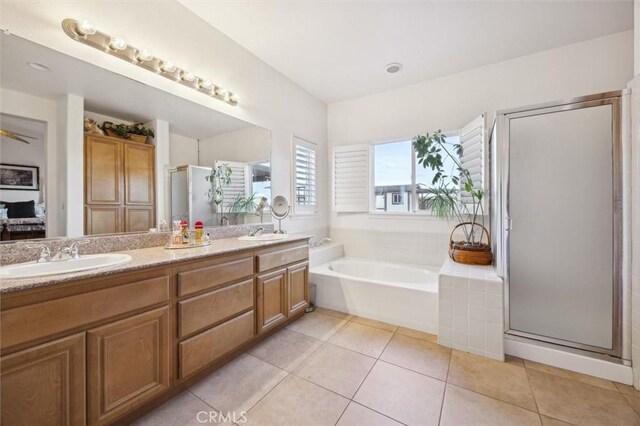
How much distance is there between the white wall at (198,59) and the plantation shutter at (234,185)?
0.43 m

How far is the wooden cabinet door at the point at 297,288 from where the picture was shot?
229 centimetres

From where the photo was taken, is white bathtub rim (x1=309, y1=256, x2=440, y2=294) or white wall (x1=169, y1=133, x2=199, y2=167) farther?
white bathtub rim (x1=309, y1=256, x2=440, y2=294)

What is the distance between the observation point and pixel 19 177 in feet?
4.26

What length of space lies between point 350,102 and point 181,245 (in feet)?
9.77

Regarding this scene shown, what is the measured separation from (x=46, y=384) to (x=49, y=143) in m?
1.22

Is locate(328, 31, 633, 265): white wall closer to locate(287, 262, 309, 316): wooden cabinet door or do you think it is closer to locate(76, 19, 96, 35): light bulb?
locate(287, 262, 309, 316): wooden cabinet door

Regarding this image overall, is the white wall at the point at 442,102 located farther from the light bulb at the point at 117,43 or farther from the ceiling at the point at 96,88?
the light bulb at the point at 117,43

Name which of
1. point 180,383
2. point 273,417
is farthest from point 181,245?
point 273,417

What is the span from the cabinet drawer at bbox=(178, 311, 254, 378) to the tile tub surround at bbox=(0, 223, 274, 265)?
0.76m

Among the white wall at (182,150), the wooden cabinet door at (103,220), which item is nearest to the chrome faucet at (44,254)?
the wooden cabinet door at (103,220)

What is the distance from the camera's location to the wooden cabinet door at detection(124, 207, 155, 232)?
1.69 meters

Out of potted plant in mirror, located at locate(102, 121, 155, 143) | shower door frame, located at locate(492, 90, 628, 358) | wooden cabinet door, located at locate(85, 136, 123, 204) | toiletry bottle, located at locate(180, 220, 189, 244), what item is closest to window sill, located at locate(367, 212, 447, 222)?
shower door frame, located at locate(492, 90, 628, 358)

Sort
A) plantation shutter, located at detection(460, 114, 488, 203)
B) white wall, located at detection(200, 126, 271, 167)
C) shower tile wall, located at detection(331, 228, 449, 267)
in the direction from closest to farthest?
white wall, located at detection(200, 126, 271, 167)
plantation shutter, located at detection(460, 114, 488, 203)
shower tile wall, located at detection(331, 228, 449, 267)

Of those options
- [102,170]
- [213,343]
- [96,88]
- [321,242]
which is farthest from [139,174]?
[321,242]
